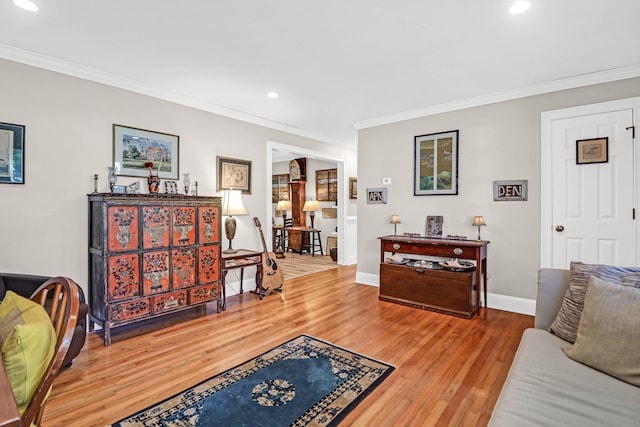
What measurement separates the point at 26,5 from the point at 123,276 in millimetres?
2153

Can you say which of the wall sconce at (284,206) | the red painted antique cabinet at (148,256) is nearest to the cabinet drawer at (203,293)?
the red painted antique cabinet at (148,256)

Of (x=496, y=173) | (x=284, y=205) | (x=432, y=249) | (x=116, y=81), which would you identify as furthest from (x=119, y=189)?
(x=284, y=205)

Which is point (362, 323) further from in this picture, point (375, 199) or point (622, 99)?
point (622, 99)

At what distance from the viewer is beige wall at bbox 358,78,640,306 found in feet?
11.7

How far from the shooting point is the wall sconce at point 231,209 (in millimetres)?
4102

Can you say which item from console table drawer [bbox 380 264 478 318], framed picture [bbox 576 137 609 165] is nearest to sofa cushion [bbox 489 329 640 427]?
console table drawer [bbox 380 264 478 318]

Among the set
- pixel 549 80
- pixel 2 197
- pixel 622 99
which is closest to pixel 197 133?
pixel 2 197

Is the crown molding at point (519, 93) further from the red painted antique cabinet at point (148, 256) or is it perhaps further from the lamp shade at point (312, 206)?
the lamp shade at point (312, 206)

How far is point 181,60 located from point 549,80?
3.80m

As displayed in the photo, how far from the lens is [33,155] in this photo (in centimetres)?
281

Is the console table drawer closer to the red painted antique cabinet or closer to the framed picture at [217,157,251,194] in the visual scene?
the red painted antique cabinet

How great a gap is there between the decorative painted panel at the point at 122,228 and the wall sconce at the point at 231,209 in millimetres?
1207

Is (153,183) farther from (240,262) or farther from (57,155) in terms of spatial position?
(240,262)

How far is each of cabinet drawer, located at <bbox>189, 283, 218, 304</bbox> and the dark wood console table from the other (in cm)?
217
